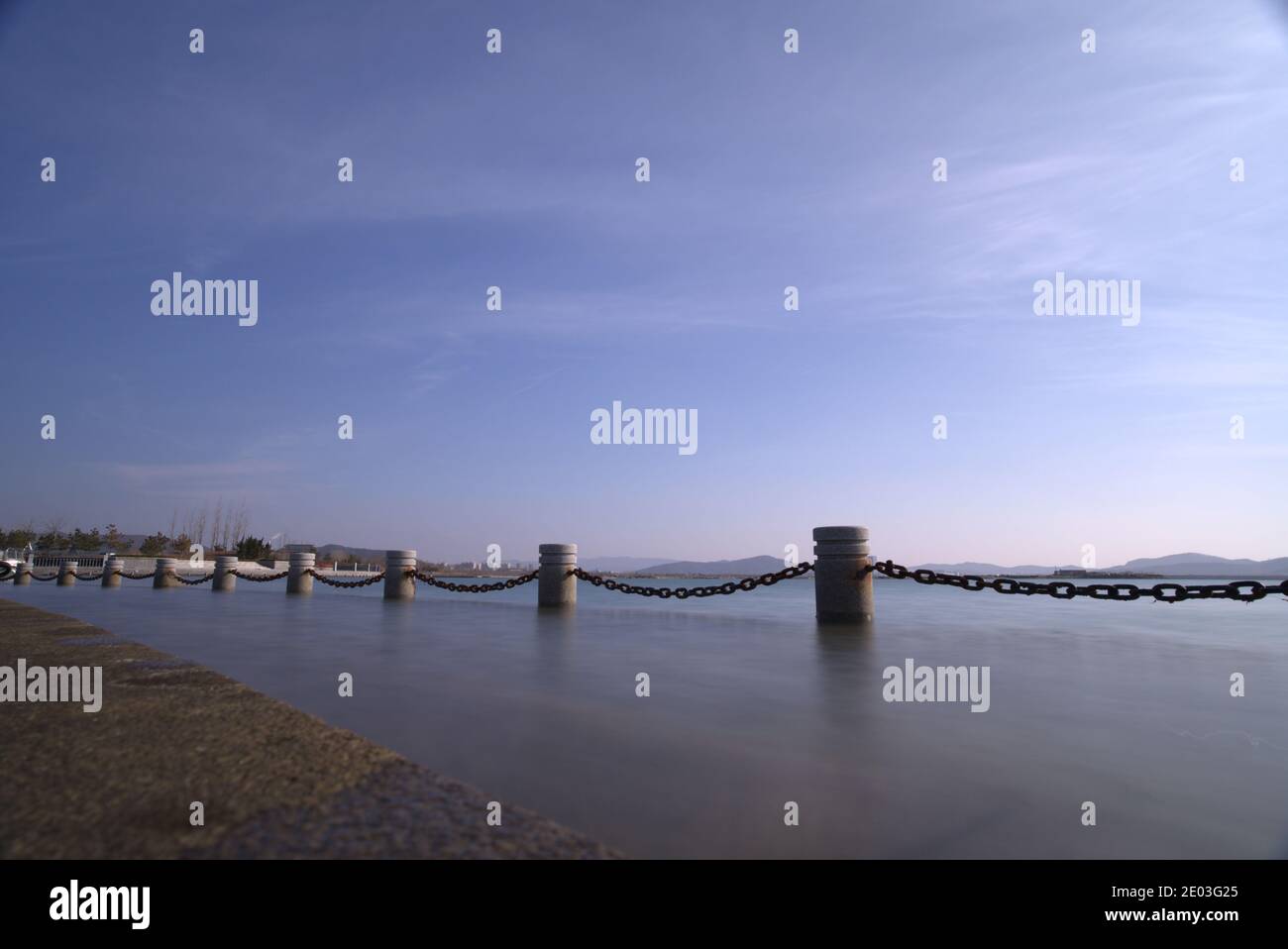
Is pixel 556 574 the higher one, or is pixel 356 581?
pixel 556 574

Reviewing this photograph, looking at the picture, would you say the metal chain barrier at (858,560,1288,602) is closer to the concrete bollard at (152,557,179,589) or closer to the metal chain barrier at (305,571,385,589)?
the metal chain barrier at (305,571,385,589)

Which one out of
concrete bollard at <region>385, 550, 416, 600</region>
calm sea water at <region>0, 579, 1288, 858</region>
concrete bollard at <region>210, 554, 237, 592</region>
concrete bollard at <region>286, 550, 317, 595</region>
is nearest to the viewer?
calm sea water at <region>0, 579, 1288, 858</region>

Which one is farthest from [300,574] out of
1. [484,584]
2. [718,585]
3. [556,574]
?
[718,585]

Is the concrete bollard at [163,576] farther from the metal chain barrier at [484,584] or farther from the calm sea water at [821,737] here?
the calm sea water at [821,737]

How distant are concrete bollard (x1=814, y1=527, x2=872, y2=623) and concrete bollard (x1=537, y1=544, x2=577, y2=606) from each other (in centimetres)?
426

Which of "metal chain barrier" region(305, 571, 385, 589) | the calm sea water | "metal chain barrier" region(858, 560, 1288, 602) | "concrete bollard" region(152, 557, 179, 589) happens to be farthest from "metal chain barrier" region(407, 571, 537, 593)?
"concrete bollard" region(152, 557, 179, 589)

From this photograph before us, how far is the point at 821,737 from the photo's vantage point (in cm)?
286

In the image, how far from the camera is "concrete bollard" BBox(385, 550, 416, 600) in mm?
12648

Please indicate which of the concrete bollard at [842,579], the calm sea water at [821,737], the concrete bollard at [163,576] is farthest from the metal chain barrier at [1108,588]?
the concrete bollard at [163,576]

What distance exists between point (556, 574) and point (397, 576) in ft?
12.6

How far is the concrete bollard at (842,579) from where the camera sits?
7809mm

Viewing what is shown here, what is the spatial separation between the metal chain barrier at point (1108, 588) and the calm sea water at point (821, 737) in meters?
0.55

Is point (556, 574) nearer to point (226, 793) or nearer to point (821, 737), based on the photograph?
point (821, 737)
